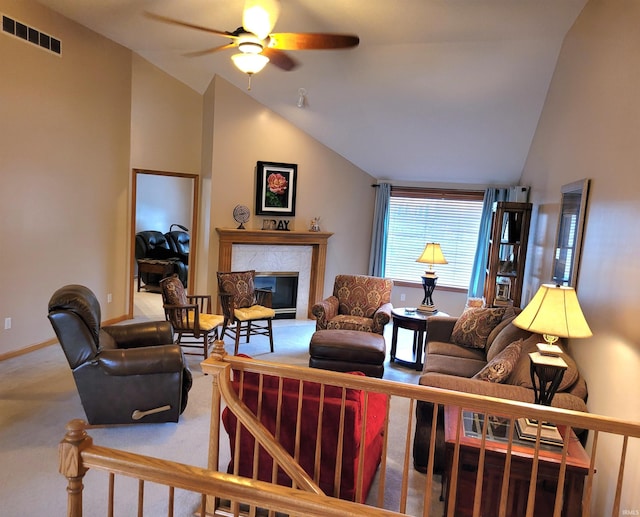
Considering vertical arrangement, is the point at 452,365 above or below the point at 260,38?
below

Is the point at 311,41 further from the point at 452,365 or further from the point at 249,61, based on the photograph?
the point at 452,365

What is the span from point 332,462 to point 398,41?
362cm

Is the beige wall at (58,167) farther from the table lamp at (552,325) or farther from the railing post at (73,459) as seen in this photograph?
the table lamp at (552,325)

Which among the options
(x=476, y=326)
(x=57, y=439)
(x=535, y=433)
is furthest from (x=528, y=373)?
(x=57, y=439)

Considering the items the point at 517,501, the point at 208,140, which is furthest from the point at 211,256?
the point at 517,501

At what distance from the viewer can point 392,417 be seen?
3.73 meters

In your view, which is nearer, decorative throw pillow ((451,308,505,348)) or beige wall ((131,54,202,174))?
decorative throw pillow ((451,308,505,348))

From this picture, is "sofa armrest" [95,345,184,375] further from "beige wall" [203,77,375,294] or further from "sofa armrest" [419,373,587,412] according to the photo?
"beige wall" [203,77,375,294]

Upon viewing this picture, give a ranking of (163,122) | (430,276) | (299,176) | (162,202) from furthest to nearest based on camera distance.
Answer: (162,202) < (299,176) < (163,122) < (430,276)

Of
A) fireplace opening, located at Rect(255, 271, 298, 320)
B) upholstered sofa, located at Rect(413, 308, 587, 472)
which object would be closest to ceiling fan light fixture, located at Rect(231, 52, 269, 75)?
upholstered sofa, located at Rect(413, 308, 587, 472)

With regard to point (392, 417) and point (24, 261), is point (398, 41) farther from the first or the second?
point (24, 261)

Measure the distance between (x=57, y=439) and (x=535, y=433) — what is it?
2981mm

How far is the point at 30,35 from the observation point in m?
4.31

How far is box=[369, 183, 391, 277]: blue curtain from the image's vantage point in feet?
23.2
